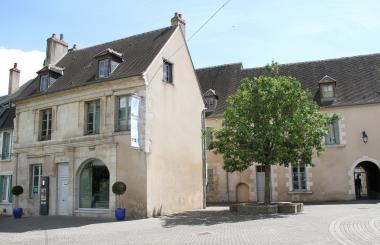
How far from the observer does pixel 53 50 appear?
22.2 meters

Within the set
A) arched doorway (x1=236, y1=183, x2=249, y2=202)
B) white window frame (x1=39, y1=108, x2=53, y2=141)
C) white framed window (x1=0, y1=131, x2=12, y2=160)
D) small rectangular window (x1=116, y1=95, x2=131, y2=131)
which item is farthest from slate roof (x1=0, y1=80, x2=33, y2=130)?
arched doorway (x1=236, y1=183, x2=249, y2=202)

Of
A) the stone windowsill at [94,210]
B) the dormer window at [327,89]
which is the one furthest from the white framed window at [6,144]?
the dormer window at [327,89]

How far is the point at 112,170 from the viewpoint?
16.3 meters

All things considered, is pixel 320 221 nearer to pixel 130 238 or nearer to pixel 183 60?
pixel 130 238

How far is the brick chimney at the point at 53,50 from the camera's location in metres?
22.0

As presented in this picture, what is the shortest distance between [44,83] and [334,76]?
1629 centimetres

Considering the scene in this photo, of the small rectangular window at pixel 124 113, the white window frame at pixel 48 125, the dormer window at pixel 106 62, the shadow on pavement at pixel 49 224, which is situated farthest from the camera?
the white window frame at pixel 48 125

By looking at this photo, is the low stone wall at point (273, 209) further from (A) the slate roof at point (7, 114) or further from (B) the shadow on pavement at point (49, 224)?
(A) the slate roof at point (7, 114)

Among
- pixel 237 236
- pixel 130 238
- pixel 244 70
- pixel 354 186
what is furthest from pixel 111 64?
pixel 354 186

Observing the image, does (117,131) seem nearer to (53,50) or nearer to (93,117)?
(93,117)

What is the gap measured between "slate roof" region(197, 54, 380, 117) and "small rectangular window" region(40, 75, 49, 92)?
9.66 metres

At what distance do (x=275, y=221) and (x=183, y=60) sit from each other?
9.54 m

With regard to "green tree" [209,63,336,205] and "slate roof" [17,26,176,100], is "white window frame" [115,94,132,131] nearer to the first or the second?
"slate roof" [17,26,176,100]

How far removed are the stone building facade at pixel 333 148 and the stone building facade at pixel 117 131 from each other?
4.35 meters
